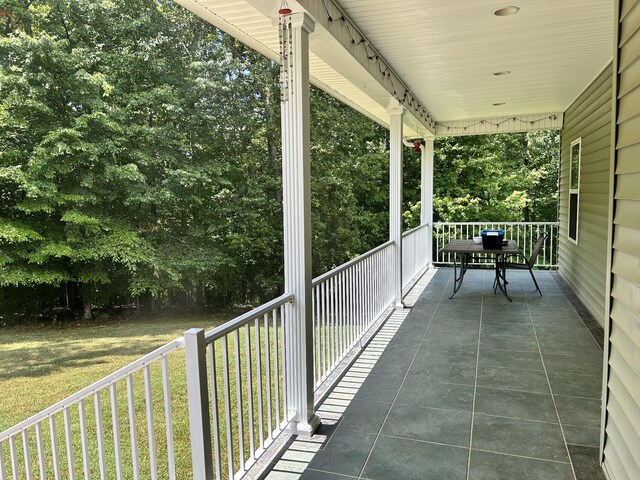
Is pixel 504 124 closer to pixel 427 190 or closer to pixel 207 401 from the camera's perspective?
pixel 427 190

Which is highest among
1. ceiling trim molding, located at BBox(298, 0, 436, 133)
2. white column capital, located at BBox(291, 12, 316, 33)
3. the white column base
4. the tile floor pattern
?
ceiling trim molding, located at BBox(298, 0, 436, 133)

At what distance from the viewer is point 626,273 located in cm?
197

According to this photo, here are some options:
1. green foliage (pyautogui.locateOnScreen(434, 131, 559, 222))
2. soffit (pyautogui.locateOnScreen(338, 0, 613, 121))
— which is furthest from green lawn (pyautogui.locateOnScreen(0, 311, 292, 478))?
green foliage (pyautogui.locateOnScreen(434, 131, 559, 222))

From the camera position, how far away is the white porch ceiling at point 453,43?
121 inches

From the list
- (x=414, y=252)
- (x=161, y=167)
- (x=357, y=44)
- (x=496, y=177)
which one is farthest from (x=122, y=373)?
(x=496, y=177)

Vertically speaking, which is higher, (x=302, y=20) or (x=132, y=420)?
(x=302, y=20)

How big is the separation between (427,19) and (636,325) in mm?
2492

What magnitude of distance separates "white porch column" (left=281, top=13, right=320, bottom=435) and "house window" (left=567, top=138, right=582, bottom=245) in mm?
4940

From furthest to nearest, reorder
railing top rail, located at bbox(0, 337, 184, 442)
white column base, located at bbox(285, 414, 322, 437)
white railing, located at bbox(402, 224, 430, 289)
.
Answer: white railing, located at bbox(402, 224, 430, 289) → white column base, located at bbox(285, 414, 322, 437) → railing top rail, located at bbox(0, 337, 184, 442)

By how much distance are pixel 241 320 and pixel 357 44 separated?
2.39 meters

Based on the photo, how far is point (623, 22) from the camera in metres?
2.06

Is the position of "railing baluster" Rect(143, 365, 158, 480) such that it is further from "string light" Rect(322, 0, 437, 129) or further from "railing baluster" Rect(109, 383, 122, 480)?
"string light" Rect(322, 0, 437, 129)

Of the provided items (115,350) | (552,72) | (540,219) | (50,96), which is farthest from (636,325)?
(540,219)

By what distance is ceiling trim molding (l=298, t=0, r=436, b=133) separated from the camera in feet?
9.06
